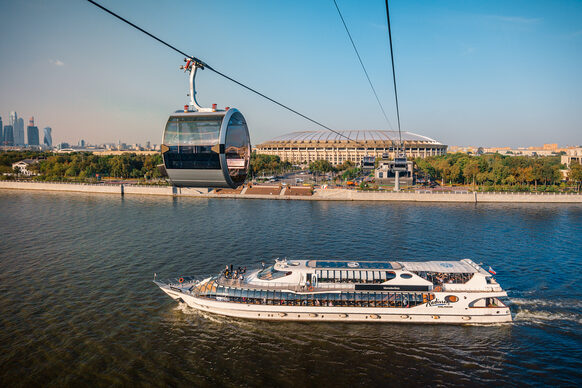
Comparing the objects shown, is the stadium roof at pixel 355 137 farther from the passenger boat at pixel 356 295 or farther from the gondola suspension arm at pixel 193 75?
the gondola suspension arm at pixel 193 75

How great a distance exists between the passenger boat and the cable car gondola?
1142 centimetres

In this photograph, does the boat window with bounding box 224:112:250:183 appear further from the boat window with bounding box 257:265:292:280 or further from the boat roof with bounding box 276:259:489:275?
the boat roof with bounding box 276:259:489:275

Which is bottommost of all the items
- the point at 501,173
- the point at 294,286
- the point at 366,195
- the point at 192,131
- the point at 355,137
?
the point at 294,286

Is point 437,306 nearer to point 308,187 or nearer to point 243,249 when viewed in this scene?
point 243,249

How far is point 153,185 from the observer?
73500 millimetres

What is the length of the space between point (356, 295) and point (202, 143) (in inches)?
553

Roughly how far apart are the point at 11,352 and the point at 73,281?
26.8 feet

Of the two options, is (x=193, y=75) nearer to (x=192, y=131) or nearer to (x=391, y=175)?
(x=192, y=131)

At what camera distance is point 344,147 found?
129 m

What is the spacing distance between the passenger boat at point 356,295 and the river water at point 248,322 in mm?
664

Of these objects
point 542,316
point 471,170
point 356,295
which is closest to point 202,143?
point 356,295

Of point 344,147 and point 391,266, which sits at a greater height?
point 344,147

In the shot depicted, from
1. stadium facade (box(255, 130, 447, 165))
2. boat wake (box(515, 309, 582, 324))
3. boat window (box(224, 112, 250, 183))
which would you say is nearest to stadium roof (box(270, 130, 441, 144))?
stadium facade (box(255, 130, 447, 165))

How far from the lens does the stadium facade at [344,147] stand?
410 feet
